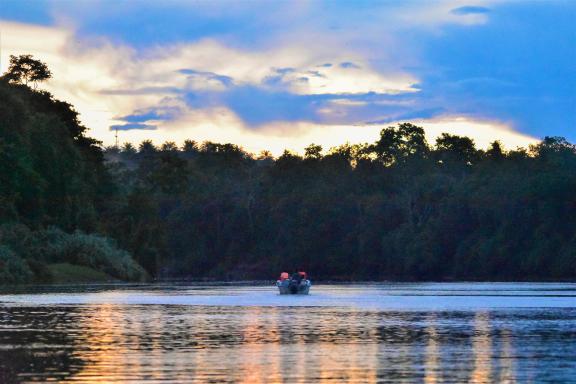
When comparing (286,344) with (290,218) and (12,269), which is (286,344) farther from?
(290,218)

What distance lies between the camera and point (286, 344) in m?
35.8

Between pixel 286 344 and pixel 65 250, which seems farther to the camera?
pixel 65 250

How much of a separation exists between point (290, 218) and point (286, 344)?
150m

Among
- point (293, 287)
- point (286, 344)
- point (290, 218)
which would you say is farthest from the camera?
point (290, 218)

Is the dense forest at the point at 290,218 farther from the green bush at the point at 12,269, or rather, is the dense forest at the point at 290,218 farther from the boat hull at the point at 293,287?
the boat hull at the point at 293,287

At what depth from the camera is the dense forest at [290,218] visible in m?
115

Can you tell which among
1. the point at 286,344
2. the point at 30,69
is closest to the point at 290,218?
the point at 30,69

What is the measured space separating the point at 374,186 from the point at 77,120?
54.3 meters

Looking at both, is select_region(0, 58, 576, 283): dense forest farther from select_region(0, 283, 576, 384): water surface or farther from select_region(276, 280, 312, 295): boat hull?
select_region(0, 283, 576, 384): water surface

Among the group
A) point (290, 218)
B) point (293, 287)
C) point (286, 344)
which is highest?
point (290, 218)

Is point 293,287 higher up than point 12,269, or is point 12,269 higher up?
point 12,269

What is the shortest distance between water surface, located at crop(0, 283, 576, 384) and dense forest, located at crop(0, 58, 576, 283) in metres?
51.2

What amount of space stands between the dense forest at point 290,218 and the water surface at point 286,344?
51.2m

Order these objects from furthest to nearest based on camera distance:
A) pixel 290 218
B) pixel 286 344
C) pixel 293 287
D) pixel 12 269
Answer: pixel 290 218 → pixel 12 269 → pixel 293 287 → pixel 286 344
